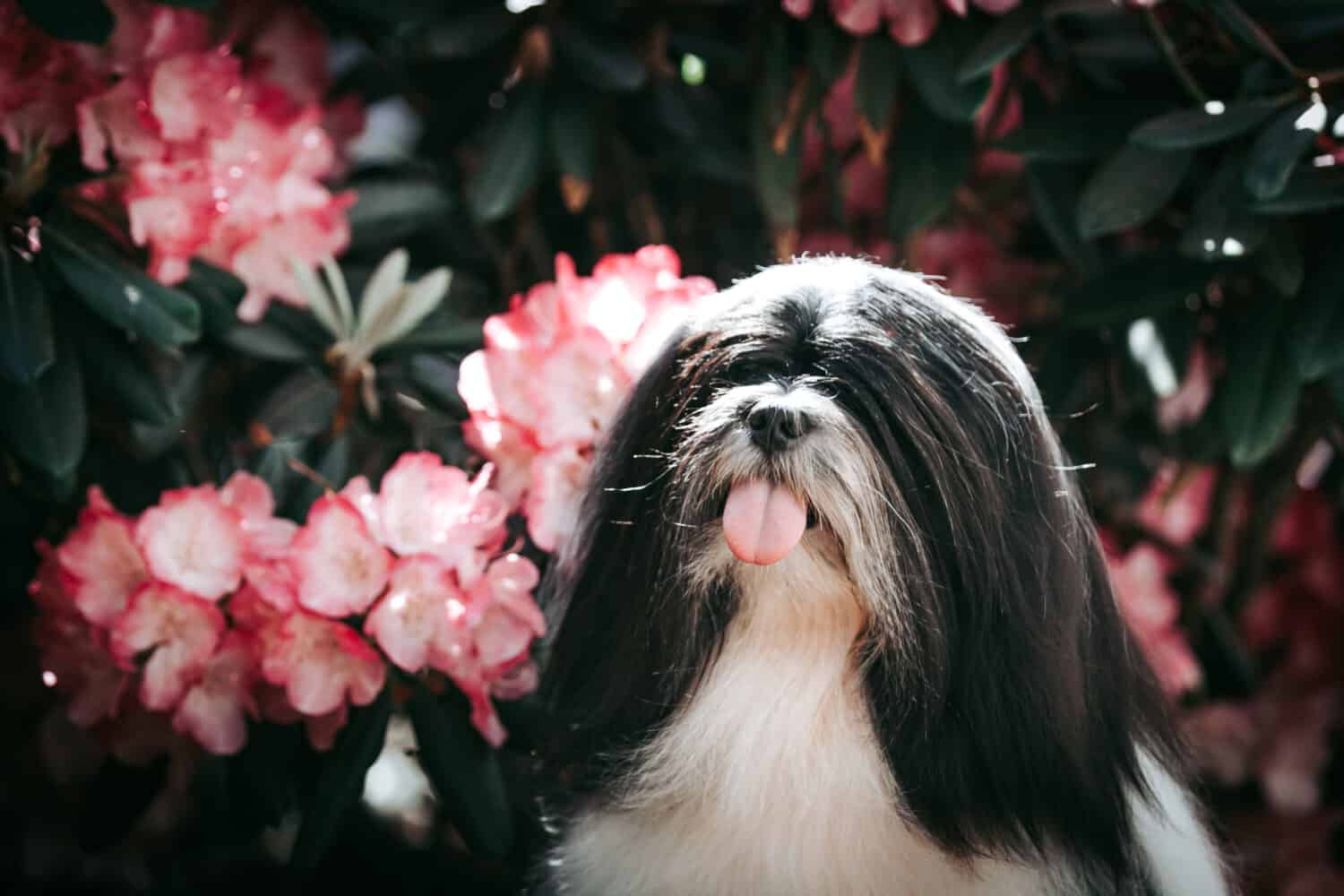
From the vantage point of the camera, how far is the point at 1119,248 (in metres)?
1.91

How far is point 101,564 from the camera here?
1.39 m

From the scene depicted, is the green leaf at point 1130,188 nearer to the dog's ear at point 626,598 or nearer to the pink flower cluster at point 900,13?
the pink flower cluster at point 900,13

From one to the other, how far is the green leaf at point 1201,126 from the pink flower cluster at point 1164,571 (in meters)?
0.61

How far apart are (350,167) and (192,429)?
1.49 feet

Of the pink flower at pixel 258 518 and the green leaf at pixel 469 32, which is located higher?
the green leaf at pixel 469 32

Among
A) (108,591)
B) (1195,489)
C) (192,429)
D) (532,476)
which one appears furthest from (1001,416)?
(1195,489)

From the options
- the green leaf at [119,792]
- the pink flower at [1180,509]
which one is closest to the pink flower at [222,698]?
the green leaf at [119,792]

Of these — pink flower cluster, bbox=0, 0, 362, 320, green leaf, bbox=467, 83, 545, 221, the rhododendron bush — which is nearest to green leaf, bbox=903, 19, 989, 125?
the rhododendron bush

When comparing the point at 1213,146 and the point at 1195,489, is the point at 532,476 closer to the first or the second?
the point at 1213,146

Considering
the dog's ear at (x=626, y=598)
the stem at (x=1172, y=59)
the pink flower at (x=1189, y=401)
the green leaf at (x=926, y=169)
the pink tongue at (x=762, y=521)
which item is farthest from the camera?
the pink flower at (x=1189, y=401)

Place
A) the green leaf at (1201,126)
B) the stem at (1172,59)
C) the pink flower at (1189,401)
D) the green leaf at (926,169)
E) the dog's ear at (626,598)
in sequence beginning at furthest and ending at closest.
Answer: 1. the pink flower at (1189,401)
2. the green leaf at (926,169)
3. the stem at (1172,59)
4. the green leaf at (1201,126)
5. the dog's ear at (626,598)

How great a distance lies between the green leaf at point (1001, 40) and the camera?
1496 millimetres

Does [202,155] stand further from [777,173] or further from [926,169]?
[926,169]

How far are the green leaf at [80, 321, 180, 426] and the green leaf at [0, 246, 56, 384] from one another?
0.15 ft
